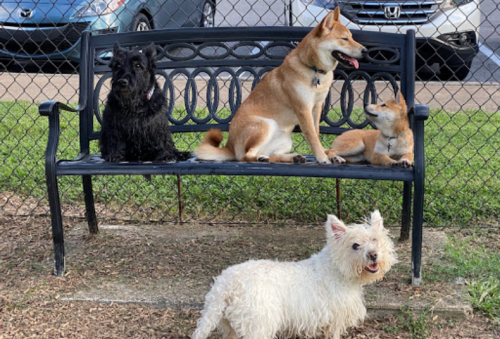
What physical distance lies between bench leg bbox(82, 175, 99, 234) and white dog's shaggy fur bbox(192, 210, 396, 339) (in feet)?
5.17

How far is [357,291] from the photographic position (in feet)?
9.88

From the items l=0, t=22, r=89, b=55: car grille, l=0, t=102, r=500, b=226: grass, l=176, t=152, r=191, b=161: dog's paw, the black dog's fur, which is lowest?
l=0, t=102, r=500, b=226: grass

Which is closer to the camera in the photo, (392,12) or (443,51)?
(392,12)

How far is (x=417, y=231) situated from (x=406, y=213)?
0.62 m

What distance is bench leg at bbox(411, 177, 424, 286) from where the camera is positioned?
3348 mm

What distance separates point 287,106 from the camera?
13.1ft

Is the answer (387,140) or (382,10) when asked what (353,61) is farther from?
(382,10)

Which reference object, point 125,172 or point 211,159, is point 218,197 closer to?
point 211,159

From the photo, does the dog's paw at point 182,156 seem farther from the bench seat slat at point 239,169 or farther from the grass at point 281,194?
the grass at point 281,194

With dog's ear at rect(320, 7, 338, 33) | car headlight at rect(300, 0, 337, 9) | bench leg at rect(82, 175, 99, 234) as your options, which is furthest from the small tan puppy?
car headlight at rect(300, 0, 337, 9)

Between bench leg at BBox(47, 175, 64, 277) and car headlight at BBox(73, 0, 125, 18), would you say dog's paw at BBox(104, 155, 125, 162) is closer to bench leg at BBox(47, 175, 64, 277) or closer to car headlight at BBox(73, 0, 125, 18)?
bench leg at BBox(47, 175, 64, 277)

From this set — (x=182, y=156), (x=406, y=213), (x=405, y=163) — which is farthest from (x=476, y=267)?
(x=182, y=156)

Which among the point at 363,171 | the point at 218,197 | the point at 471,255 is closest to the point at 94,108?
the point at 218,197

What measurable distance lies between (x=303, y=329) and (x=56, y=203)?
5.25 feet
